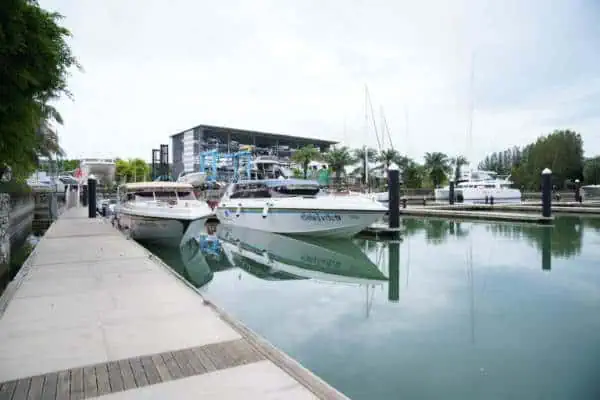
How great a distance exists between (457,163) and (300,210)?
142ft

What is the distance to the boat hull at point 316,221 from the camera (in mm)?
16859

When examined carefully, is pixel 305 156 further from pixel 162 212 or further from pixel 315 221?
pixel 162 212

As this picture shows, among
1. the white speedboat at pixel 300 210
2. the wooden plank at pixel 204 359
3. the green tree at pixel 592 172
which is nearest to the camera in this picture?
the wooden plank at pixel 204 359

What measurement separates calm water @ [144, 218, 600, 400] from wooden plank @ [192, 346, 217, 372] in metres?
1.75

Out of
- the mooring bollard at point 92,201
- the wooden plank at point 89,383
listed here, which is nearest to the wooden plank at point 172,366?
the wooden plank at point 89,383

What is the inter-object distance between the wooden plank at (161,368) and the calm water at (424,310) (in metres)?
2.14

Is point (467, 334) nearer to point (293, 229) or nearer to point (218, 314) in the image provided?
point (218, 314)

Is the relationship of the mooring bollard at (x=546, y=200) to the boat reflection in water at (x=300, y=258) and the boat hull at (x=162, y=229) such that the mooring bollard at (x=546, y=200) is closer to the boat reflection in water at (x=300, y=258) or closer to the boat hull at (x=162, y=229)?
the boat reflection in water at (x=300, y=258)

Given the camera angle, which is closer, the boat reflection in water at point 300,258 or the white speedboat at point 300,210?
the boat reflection in water at point 300,258

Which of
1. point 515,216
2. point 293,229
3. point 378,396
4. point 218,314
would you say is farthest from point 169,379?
point 515,216

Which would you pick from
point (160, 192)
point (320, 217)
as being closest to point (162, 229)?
point (160, 192)

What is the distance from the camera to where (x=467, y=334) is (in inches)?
279

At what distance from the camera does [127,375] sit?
4.02 metres

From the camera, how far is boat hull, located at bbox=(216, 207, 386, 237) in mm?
16859
